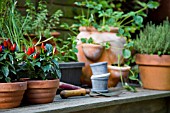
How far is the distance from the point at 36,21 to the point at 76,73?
14.7 inches

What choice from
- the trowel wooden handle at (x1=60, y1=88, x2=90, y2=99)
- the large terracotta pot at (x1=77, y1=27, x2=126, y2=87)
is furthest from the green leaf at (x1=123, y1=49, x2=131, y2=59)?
the trowel wooden handle at (x1=60, y1=88, x2=90, y2=99)

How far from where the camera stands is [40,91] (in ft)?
4.16

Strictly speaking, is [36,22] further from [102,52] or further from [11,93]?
[11,93]

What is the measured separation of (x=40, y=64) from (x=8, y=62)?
5.3 inches

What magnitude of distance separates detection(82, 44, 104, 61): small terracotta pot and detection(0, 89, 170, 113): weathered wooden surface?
26 centimetres

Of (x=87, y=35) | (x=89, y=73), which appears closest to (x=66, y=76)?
(x=89, y=73)

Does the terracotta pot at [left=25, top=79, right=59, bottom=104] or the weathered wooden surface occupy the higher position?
the terracotta pot at [left=25, top=79, right=59, bottom=104]

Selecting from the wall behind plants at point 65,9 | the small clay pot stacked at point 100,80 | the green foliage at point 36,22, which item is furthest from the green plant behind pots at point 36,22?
the small clay pot stacked at point 100,80

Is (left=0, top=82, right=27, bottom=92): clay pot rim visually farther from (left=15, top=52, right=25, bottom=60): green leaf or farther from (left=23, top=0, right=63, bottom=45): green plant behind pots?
(left=23, top=0, right=63, bottom=45): green plant behind pots

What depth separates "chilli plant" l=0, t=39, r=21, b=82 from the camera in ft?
3.83

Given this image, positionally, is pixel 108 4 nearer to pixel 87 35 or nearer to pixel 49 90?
pixel 87 35

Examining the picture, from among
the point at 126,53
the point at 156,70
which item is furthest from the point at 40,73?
the point at 156,70

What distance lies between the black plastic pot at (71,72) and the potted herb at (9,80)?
0.45 metres

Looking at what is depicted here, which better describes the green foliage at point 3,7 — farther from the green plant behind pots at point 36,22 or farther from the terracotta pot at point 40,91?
the terracotta pot at point 40,91
